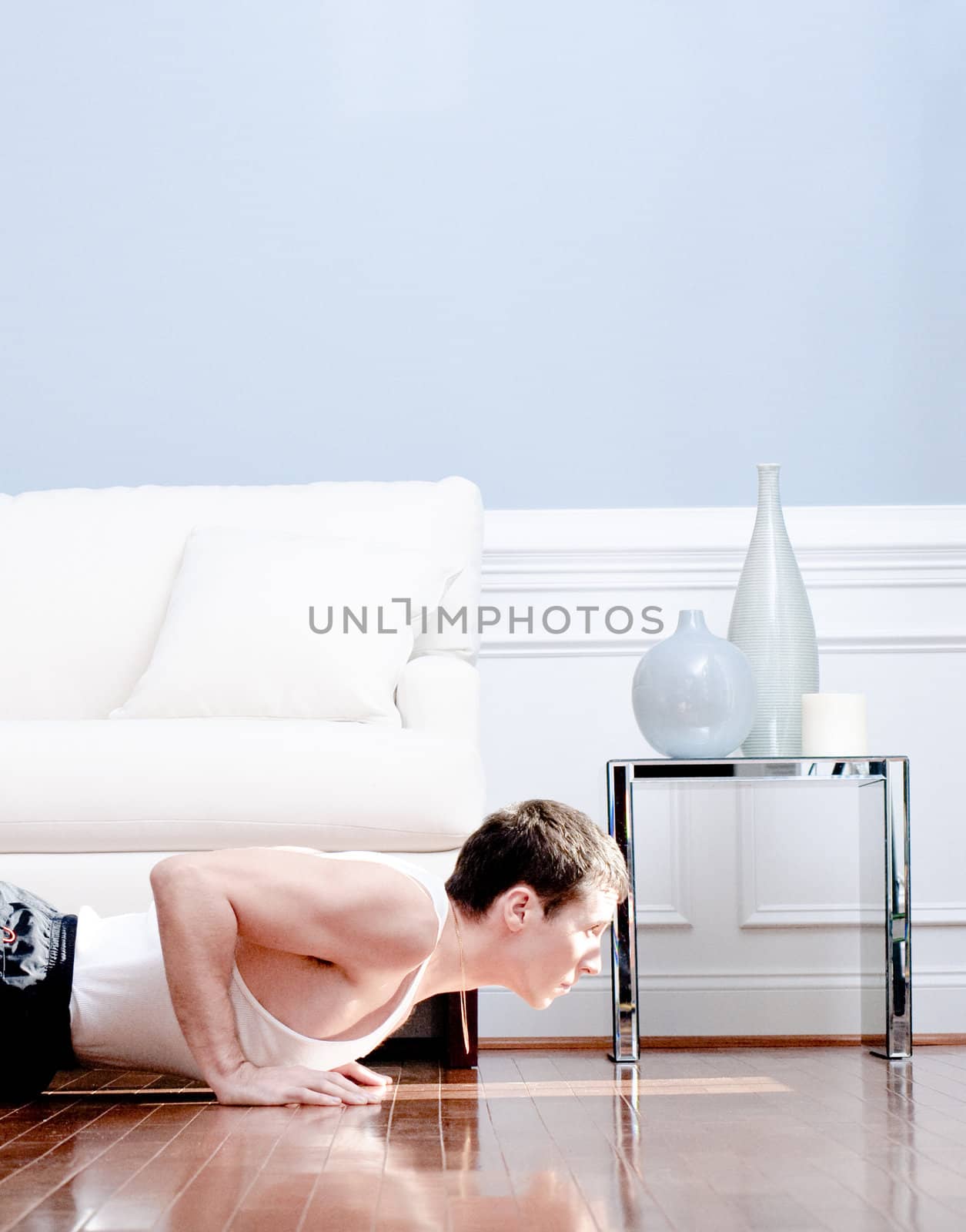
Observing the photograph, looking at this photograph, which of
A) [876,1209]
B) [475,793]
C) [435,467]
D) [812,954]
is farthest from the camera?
[435,467]

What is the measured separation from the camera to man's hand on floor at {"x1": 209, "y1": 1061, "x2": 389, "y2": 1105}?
143cm

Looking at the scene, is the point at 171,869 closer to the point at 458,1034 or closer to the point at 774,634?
the point at 458,1034

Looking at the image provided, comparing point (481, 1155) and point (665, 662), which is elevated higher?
point (665, 662)

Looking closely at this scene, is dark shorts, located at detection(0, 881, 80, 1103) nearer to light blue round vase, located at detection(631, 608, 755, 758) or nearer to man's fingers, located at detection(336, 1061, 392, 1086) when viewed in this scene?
man's fingers, located at detection(336, 1061, 392, 1086)

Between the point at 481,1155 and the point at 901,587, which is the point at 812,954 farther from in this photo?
the point at 481,1155

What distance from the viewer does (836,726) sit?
217 cm

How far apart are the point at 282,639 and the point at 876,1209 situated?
1366mm

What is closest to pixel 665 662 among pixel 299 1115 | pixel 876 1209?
pixel 299 1115

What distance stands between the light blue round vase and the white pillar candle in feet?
0.34

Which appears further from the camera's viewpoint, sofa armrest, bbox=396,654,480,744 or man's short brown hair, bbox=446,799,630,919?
sofa armrest, bbox=396,654,480,744

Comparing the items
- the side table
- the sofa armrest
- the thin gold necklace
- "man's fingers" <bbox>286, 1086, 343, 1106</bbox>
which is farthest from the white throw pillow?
"man's fingers" <bbox>286, 1086, 343, 1106</bbox>

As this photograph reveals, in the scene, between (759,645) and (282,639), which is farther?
(759,645)

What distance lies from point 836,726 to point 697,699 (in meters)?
0.24

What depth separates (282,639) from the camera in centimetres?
213
